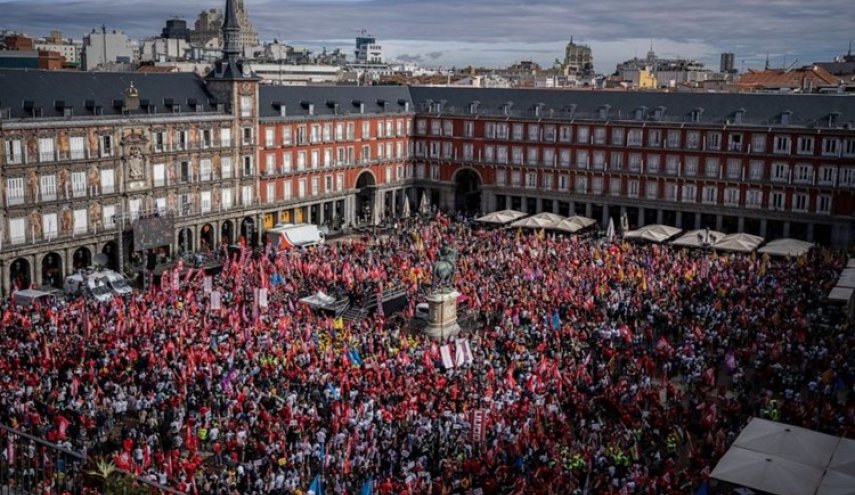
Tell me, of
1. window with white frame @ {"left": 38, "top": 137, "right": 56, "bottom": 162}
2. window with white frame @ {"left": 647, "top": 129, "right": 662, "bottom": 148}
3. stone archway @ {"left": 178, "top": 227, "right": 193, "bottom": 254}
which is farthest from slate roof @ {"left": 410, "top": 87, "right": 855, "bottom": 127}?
window with white frame @ {"left": 38, "top": 137, "right": 56, "bottom": 162}

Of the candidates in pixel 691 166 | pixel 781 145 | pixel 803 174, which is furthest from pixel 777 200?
pixel 691 166

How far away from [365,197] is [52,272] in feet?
118

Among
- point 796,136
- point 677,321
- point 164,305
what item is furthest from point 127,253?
point 796,136

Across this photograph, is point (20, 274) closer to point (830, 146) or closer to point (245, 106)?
point (245, 106)

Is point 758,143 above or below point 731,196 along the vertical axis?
above

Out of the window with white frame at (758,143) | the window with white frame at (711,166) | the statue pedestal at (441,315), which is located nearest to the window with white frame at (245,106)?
the statue pedestal at (441,315)

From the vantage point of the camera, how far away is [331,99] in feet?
283

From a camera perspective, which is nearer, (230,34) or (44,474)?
(44,474)

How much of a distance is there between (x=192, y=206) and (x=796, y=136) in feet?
167

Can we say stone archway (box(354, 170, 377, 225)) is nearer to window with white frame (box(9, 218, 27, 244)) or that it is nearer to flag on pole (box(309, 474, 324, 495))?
window with white frame (box(9, 218, 27, 244))

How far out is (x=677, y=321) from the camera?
4750cm

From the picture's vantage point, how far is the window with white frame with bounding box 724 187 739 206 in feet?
254

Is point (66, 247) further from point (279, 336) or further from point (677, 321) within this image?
point (677, 321)

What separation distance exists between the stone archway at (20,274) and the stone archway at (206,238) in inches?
587
